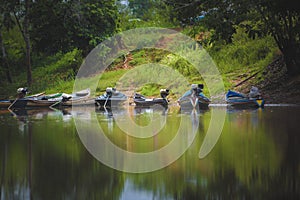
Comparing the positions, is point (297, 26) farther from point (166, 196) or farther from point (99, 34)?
point (166, 196)

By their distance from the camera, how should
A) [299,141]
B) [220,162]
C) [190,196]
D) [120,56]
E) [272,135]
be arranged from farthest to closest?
1. [120,56]
2. [272,135]
3. [299,141]
4. [220,162]
5. [190,196]

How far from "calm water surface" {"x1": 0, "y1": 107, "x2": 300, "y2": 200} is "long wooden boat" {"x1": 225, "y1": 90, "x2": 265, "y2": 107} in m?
7.77

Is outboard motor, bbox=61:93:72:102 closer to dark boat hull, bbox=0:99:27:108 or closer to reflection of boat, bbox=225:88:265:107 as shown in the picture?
dark boat hull, bbox=0:99:27:108

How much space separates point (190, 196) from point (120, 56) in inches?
1044

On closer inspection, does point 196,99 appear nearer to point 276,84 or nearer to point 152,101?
point 152,101

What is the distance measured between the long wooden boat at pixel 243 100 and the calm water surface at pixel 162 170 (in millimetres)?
7768

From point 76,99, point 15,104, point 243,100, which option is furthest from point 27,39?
point 243,100

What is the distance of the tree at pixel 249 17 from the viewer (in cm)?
1735

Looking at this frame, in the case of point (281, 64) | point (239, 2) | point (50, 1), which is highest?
point (50, 1)

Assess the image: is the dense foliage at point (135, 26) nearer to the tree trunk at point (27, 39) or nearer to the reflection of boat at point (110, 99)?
the tree trunk at point (27, 39)

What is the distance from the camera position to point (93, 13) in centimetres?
2741

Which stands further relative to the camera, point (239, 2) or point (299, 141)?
point (239, 2)

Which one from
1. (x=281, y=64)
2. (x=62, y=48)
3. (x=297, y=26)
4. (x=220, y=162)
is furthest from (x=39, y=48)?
(x=220, y=162)

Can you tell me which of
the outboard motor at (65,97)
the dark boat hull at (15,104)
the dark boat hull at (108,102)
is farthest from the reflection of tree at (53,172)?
the outboard motor at (65,97)
